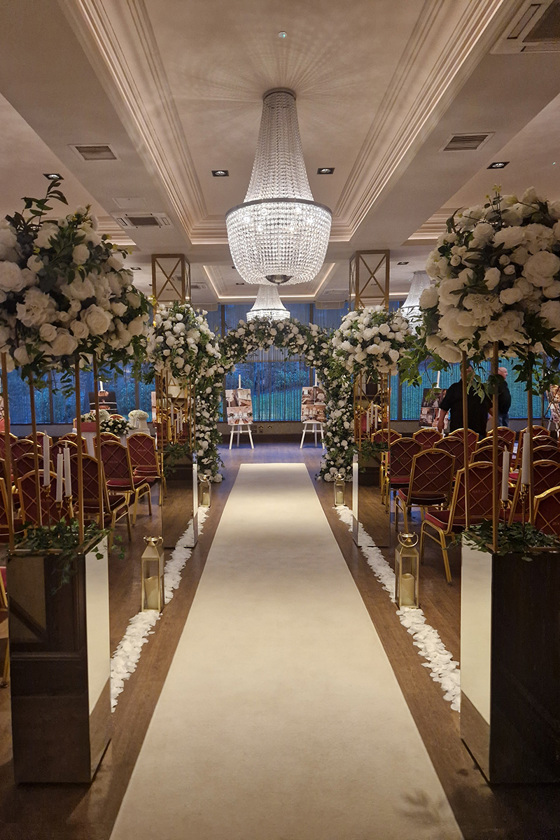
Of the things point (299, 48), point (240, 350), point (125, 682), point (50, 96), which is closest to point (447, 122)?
point (299, 48)

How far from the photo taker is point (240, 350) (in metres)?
10.7

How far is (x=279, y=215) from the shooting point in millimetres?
4625

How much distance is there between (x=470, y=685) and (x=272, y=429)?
14.8 metres

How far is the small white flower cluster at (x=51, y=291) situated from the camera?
2.42m

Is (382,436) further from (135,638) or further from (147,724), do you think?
(147,724)

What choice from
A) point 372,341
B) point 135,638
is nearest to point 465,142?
point 372,341

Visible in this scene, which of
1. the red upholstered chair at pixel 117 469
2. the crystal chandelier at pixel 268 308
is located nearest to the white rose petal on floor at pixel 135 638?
the red upholstered chair at pixel 117 469

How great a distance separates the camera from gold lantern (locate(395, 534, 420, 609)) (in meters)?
4.53

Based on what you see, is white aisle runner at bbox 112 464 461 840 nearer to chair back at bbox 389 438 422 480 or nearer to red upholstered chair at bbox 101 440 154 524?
red upholstered chair at bbox 101 440 154 524

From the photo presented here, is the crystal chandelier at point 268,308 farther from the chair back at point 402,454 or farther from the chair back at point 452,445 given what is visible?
the chair back at point 452,445

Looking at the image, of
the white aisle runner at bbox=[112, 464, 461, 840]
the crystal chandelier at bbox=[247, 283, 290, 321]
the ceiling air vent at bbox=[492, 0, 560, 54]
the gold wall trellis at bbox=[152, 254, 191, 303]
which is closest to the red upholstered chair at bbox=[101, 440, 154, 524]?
the white aisle runner at bbox=[112, 464, 461, 840]

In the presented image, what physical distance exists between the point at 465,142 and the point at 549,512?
10.1 feet

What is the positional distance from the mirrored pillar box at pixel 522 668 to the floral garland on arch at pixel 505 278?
2.76 feet

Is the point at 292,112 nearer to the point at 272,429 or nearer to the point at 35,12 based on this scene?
the point at 35,12
